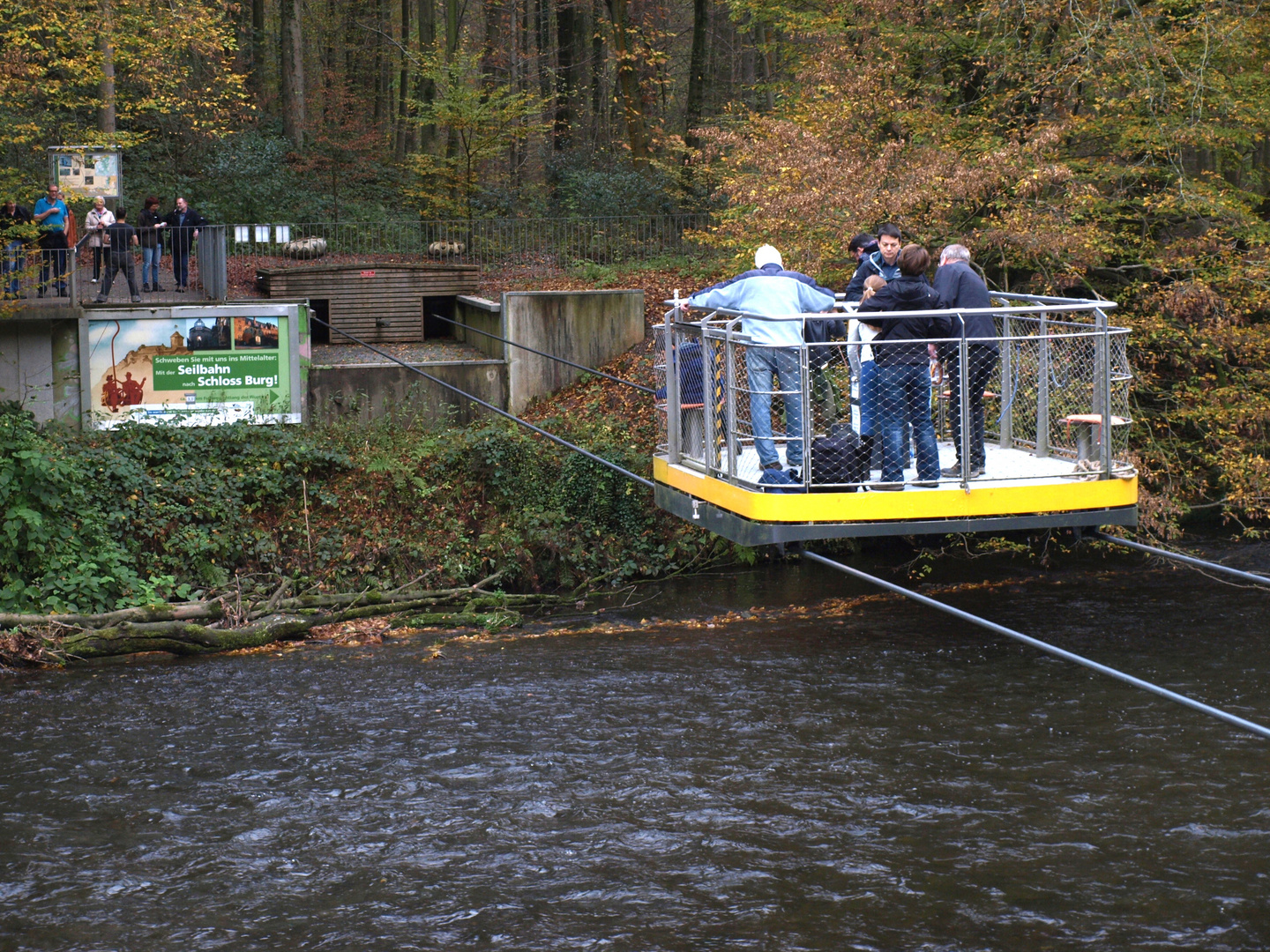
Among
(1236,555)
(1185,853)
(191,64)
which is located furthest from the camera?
(191,64)

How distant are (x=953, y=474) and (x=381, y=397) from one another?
537 inches

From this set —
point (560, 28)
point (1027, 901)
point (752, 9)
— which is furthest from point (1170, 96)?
point (560, 28)

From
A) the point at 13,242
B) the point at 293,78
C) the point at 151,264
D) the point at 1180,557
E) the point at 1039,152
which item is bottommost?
the point at 1180,557

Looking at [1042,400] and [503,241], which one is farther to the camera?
[503,241]

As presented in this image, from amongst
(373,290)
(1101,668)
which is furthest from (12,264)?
(1101,668)

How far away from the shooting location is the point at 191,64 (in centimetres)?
3444

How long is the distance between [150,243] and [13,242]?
8.24 ft

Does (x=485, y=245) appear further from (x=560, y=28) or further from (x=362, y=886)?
(x=362, y=886)

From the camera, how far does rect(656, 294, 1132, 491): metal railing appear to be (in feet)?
29.4

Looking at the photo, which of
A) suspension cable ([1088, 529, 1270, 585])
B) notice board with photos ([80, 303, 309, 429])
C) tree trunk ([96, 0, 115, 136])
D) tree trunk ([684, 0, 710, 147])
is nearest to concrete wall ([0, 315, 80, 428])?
notice board with photos ([80, 303, 309, 429])

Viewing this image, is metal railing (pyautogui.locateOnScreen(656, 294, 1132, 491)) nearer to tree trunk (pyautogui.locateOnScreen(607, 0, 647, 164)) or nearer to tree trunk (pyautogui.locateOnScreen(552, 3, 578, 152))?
tree trunk (pyautogui.locateOnScreen(607, 0, 647, 164))

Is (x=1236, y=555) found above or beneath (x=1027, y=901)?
above

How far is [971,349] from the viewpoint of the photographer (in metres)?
9.56

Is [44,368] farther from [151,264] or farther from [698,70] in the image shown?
[698,70]
